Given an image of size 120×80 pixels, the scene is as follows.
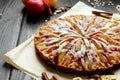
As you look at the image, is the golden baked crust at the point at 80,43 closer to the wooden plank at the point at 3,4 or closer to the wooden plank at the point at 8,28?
the wooden plank at the point at 8,28

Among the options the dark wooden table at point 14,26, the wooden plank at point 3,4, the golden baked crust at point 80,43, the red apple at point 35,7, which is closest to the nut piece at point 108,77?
the golden baked crust at point 80,43

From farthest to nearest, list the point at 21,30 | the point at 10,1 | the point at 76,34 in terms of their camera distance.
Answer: the point at 10,1
the point at 21,30
the point at 76,34

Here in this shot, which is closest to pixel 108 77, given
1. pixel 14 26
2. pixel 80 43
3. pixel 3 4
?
pixel 80 43

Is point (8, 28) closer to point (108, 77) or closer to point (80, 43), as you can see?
point (80, 43)

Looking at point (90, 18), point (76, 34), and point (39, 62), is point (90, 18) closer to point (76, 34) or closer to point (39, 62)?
point (76, 34)

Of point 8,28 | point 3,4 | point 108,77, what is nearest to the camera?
point 108,77

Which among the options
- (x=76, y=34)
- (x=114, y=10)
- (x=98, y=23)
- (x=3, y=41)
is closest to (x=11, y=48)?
(x=3, y=41)

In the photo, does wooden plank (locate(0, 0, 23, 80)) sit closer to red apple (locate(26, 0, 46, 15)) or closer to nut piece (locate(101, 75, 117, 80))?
red apple (locate(26, 0, 46, 15))
